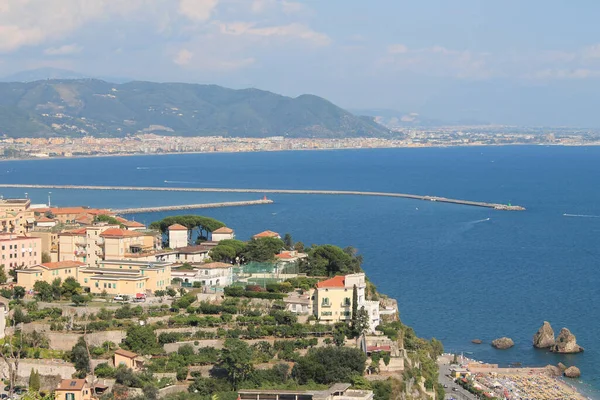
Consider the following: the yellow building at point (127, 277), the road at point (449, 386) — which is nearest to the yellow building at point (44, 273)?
the yellow building at point (127, 277)

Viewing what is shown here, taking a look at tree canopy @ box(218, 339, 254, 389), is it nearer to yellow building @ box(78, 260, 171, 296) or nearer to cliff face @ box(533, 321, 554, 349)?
yellow building @ box(78, 260, 171, 296)

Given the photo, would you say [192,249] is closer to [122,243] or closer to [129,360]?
[122,243]

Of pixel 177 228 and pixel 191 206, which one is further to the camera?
pixel 191 206

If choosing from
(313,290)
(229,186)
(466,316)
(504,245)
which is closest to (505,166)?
(229,186)

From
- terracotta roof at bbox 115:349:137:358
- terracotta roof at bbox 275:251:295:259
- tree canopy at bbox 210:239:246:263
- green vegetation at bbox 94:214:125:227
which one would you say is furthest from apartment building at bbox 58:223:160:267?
terracotta roof at bbox 115:349:137:358

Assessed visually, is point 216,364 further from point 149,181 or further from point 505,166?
point 505,166

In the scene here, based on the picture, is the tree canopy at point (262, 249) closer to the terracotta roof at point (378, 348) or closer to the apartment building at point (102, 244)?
the apartment building at point (102, 244)

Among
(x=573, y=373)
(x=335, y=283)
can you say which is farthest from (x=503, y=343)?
(x=335, y=283)
